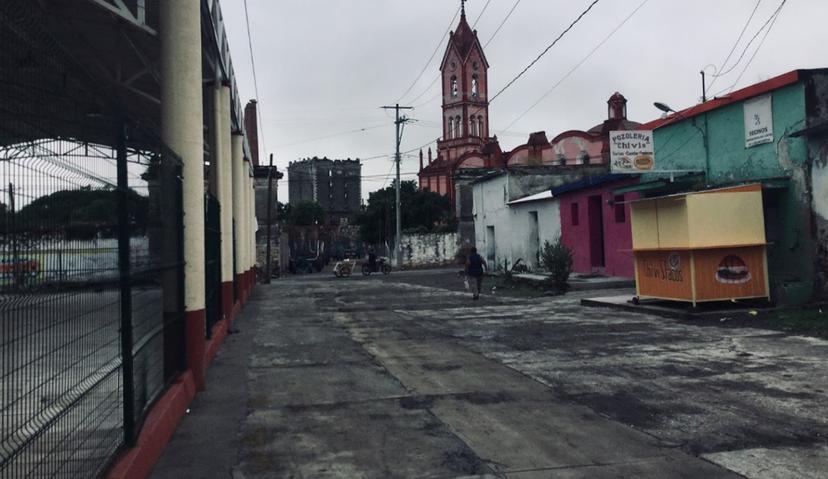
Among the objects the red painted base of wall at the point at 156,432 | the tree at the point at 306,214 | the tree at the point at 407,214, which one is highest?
the tree at the point at 306,214

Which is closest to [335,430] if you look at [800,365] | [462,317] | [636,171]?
[800,365]

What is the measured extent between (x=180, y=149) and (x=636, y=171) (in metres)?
12.7

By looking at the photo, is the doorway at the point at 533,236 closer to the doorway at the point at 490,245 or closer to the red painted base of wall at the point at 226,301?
the doorway at the point at 490,245

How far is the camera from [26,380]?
9.48 feet

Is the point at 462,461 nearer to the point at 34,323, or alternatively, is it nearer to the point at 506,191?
the point at 34,323

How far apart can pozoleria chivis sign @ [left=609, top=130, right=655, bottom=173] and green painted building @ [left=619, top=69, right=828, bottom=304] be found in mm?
948

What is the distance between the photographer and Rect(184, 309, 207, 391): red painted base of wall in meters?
7.67

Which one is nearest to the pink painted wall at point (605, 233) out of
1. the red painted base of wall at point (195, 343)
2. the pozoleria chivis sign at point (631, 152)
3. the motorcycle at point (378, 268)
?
the pozoleria chivis sign at point (631, 152)

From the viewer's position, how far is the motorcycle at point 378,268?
40.7m

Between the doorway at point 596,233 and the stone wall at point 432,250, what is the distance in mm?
23829

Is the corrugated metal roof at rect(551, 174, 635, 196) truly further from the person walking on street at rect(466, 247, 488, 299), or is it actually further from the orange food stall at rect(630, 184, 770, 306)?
the orange food stall at rect(630, 184, 770, 306)

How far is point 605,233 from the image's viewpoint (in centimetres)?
2503

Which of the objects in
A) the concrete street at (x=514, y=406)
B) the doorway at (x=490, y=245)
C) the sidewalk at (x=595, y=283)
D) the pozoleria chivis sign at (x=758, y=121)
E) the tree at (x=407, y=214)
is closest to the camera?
the concrete street at (x=514, y=406)

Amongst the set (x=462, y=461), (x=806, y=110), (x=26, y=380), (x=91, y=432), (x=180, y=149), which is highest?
(x=806, y=110)
